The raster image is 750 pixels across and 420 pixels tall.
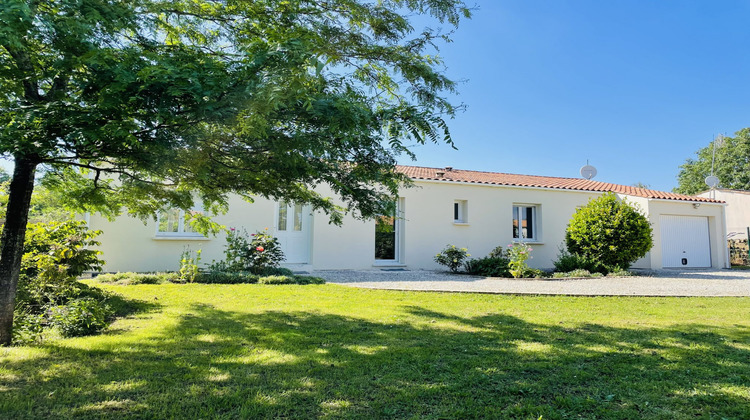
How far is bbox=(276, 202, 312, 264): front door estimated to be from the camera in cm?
1311

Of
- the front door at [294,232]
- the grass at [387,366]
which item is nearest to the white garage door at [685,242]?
the grass at [387,366]

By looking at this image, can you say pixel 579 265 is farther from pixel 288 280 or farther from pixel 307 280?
pixel 288 280

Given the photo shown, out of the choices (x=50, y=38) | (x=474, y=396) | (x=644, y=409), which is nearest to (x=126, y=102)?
(x=50, y=38)

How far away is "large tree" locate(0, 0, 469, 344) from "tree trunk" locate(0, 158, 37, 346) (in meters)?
0.01

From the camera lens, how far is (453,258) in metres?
13.6

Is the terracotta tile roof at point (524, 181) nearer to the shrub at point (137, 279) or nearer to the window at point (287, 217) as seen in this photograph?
the window at point (287, 217)

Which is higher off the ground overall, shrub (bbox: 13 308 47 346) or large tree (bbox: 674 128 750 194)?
large tree (bbox: 674 128 750 194)

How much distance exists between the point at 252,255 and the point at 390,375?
338 inches

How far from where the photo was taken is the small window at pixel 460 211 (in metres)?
15.0

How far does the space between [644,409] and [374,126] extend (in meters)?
2.84

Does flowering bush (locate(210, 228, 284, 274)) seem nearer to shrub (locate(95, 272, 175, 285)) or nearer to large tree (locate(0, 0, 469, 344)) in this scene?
shrub (locate(95, 272, 175, 285))

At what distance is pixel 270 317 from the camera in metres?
5.45

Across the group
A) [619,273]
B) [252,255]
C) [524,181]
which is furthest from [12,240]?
[524,181]

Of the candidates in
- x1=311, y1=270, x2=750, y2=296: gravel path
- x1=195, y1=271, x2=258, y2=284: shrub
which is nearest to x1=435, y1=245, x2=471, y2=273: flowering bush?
x1=311, y1=270, x2=750, y2=296: gravel path
